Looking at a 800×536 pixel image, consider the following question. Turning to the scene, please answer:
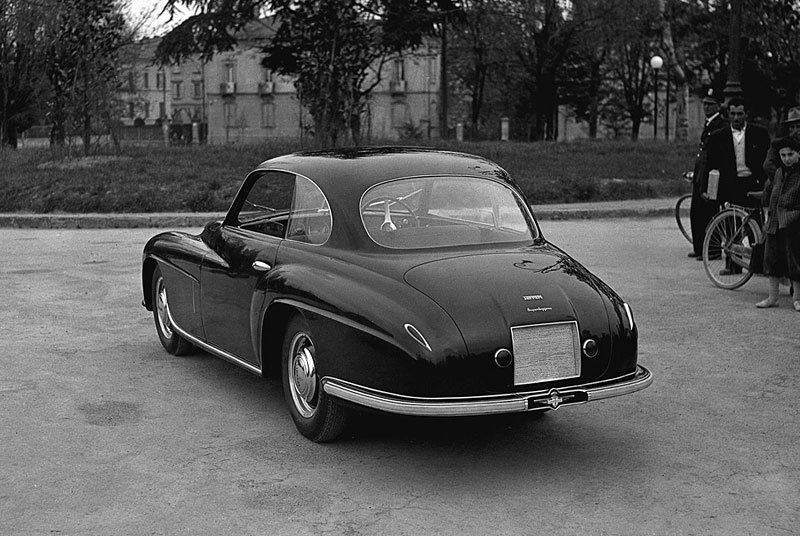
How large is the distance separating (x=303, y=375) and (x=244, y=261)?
1.03 meters

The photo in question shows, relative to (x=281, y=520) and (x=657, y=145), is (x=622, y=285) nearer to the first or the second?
(x=281, y=520)

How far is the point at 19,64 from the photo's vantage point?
4894cm

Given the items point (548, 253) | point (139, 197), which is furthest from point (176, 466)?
point (139, 197)

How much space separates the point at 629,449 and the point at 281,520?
79.0 inches

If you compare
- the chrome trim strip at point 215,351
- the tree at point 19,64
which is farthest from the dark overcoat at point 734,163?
the tree at point 19,64

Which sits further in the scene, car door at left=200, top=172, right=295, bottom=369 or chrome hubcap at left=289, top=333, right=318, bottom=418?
car door at left=200, top=172, right=295, bottom=369

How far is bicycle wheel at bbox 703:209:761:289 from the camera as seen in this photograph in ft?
35.9

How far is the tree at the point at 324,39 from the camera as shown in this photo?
30234mm

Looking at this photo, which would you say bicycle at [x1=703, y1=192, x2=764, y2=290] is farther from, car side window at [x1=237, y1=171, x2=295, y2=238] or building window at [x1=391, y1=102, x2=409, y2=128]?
building window at [x1=391, y1=102, x2=409, y2=128]

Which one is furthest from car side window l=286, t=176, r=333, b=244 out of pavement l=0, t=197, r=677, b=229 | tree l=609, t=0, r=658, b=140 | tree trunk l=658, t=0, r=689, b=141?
tree l=609, t=0, r=658, b=140

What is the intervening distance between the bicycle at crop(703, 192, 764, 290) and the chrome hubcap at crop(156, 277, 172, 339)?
559 centimetres

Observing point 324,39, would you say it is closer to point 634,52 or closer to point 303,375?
point 303,375

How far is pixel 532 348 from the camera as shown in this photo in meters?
5.32

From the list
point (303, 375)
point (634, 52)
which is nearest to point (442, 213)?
point (303, 375)
